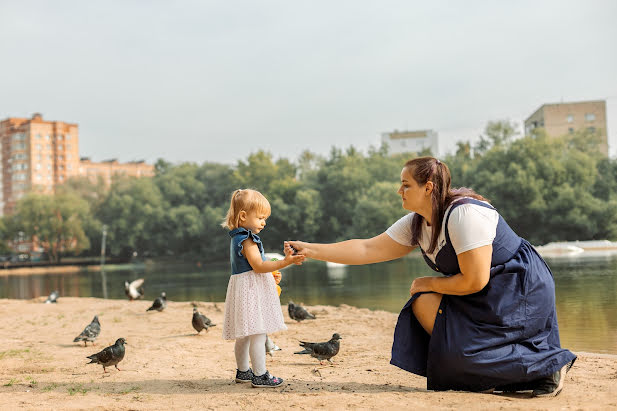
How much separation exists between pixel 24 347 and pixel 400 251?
5004 mm

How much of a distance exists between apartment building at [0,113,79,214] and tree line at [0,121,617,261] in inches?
1025

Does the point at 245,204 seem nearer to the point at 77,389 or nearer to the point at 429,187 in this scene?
the point at 429,187

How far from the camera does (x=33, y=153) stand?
4016 inches

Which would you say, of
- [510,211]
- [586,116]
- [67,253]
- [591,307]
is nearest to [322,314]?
[591,307]

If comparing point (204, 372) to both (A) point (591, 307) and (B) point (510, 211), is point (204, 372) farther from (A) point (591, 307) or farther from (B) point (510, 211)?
(B) point (510, 211)

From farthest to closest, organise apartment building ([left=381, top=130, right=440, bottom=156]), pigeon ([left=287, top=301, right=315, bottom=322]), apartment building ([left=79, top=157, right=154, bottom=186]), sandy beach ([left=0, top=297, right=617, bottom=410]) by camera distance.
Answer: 1. apartment building ([left=79, top=157, right=154, bottom=186])
2. apartment building ([left=381, top=130, right=440, bottom=156])
3. pigeon ([left=287, top=301, right=315, bottom=322])
4. sandy beach ([left=0, top=297, right=617, bottom=410])

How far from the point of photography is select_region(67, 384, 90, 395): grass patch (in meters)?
4.38

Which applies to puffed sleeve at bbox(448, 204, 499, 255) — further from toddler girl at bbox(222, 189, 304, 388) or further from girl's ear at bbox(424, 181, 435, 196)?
toddler girl at bbox(222, 189, 304, 388)

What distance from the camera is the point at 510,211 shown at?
156 feet

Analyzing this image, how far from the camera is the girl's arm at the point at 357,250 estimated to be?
436cm

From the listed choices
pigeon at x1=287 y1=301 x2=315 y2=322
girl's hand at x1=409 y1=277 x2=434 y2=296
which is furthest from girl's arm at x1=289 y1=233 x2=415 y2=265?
pigeon at x1=287 y1=301 x2=315 y2=322

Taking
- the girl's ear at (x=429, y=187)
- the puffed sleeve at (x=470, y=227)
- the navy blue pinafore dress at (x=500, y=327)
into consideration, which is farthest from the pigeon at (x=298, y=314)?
the puffed sleeve at (x=470, y=227)

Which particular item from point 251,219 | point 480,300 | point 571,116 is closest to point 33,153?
point 571,116

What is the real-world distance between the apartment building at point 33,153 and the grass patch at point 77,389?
4161 inches
